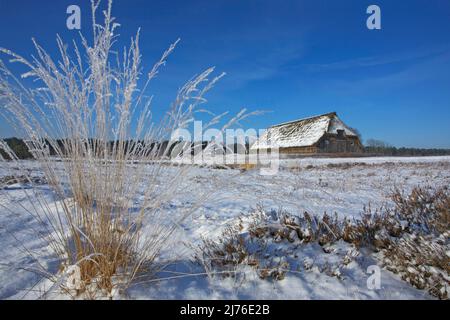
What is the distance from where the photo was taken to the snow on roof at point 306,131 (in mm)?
22255

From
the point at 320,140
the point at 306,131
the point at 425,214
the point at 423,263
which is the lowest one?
the point at 423,263

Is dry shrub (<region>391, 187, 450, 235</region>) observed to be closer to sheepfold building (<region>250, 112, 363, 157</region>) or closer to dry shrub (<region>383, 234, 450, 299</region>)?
dry shrub (<region>383, 234, 450, 299</region>)

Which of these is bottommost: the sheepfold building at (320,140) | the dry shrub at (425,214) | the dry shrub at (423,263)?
the dry shrub at (423,263)

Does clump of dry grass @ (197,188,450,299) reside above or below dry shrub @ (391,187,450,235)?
below

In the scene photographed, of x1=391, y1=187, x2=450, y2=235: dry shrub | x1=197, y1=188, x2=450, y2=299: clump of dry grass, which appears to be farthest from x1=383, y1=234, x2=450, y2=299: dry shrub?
x1=391, y1=187, x2=450, y2=235: dry shrub

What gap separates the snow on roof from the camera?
22.3 m

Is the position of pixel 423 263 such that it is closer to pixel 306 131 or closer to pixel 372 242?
pixel 372 242

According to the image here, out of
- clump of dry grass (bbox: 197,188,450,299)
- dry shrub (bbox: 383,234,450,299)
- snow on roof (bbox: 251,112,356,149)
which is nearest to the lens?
dry shrub (bbox: 383,234,450,299)

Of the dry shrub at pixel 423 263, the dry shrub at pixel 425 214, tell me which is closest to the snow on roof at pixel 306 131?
the dry shrub at pixel 425 214

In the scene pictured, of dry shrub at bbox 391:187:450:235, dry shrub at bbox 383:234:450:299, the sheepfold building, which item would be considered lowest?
dry shrub at bbox 383:234:450:299

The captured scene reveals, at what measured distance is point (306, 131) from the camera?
24078mm

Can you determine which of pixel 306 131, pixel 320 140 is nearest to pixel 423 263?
pixel 320 140

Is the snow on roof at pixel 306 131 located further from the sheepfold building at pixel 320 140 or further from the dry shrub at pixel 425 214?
the dry shrub at pixel 425 214

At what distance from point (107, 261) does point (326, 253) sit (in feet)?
6.31
